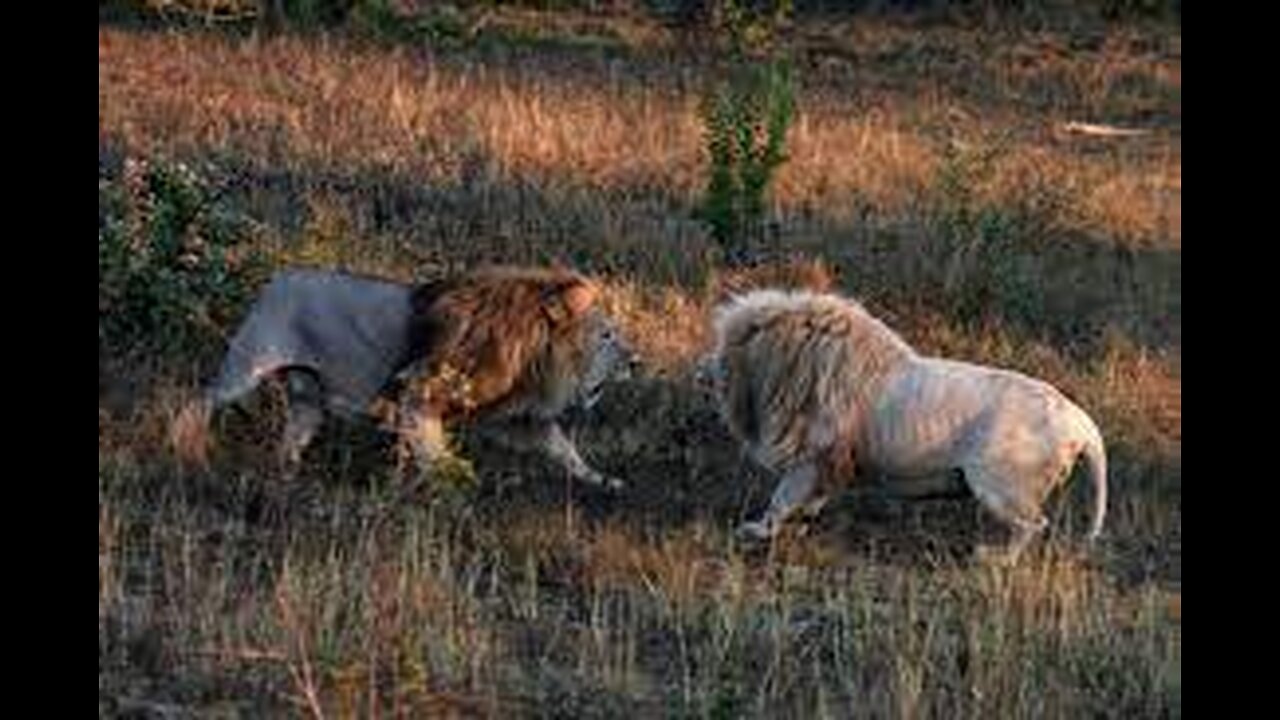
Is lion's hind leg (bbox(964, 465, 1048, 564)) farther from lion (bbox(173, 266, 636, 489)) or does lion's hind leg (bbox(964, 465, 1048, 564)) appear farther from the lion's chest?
lion (bbox(173, 266, 636, 489))

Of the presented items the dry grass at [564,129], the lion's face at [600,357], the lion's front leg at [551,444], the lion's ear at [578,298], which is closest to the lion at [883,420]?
the lion's face at [600,357]

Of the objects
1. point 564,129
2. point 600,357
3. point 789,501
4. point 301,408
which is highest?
point 564,129

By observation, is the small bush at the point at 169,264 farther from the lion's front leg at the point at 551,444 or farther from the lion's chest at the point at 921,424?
the lion's chest at the point at 921,424

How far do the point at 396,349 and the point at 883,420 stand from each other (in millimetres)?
1869

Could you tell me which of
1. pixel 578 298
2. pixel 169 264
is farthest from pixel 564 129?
pixel 578 298

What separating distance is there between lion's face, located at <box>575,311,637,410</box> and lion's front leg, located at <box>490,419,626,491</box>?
170 millimetres

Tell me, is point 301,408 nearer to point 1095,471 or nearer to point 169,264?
point 169,264

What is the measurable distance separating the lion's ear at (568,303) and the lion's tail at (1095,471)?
196cm

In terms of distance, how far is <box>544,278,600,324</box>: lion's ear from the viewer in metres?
9.89

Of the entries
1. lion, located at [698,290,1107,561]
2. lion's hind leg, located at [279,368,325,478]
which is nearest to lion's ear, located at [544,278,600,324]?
lion, located at [698,290,1107,561]

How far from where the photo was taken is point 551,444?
10.1 m

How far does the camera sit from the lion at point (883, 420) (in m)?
9.66

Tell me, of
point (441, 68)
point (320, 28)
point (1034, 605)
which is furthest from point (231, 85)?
point (1034, 605)
